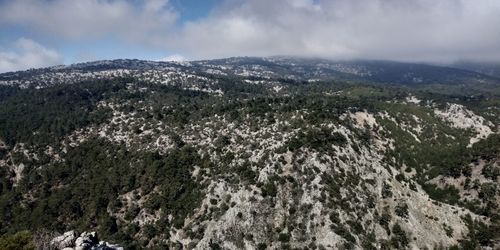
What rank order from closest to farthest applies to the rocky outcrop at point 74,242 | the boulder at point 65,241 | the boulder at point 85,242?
1. the boulder at point 85,242
2. the rocky outcrop at point 74,242
3. the boulder at point 65,241

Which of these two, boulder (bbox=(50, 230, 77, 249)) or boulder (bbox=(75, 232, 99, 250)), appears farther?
boulder (bbox=(50, 230, 77, 249))

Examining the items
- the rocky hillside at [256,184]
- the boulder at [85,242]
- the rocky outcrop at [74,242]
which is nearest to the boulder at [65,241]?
the rocky outcrop at [74,242]

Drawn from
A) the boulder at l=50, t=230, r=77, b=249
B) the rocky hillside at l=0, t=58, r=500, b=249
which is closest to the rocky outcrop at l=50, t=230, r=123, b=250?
the boulder at l=50, t=230, r=77, b=249

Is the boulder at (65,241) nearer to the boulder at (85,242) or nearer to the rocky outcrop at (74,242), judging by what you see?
the rocky outcrop at (74,242)

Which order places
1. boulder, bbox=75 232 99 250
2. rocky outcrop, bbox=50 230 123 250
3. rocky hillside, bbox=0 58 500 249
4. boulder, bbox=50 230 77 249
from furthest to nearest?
rocky hillside, bbox=0 58 500 249 < boulder, bbox=50 230 77 249 < rocky outcrop, bbox=50 230 123 250 < boulder, bbox=75 232 99 250

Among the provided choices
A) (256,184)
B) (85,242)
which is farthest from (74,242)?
(256,184)

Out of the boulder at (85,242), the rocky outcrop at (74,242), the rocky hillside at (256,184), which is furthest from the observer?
the rocky hillside at (256,184)

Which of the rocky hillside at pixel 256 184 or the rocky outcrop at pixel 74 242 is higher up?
the rocky outcrop at pixel 74 242

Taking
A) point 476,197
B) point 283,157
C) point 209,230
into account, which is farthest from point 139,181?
point 476,197

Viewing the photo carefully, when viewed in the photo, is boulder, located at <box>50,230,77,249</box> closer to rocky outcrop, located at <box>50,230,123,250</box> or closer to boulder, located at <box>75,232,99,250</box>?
rocky outcrop, located at <box>50,230,123,250</box>

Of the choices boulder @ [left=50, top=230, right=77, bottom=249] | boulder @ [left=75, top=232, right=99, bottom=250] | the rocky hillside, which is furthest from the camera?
the rocky hillside

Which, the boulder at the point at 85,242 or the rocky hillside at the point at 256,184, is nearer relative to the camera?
the boulder at the point at 85,242

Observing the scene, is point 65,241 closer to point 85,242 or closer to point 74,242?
point 74,242
